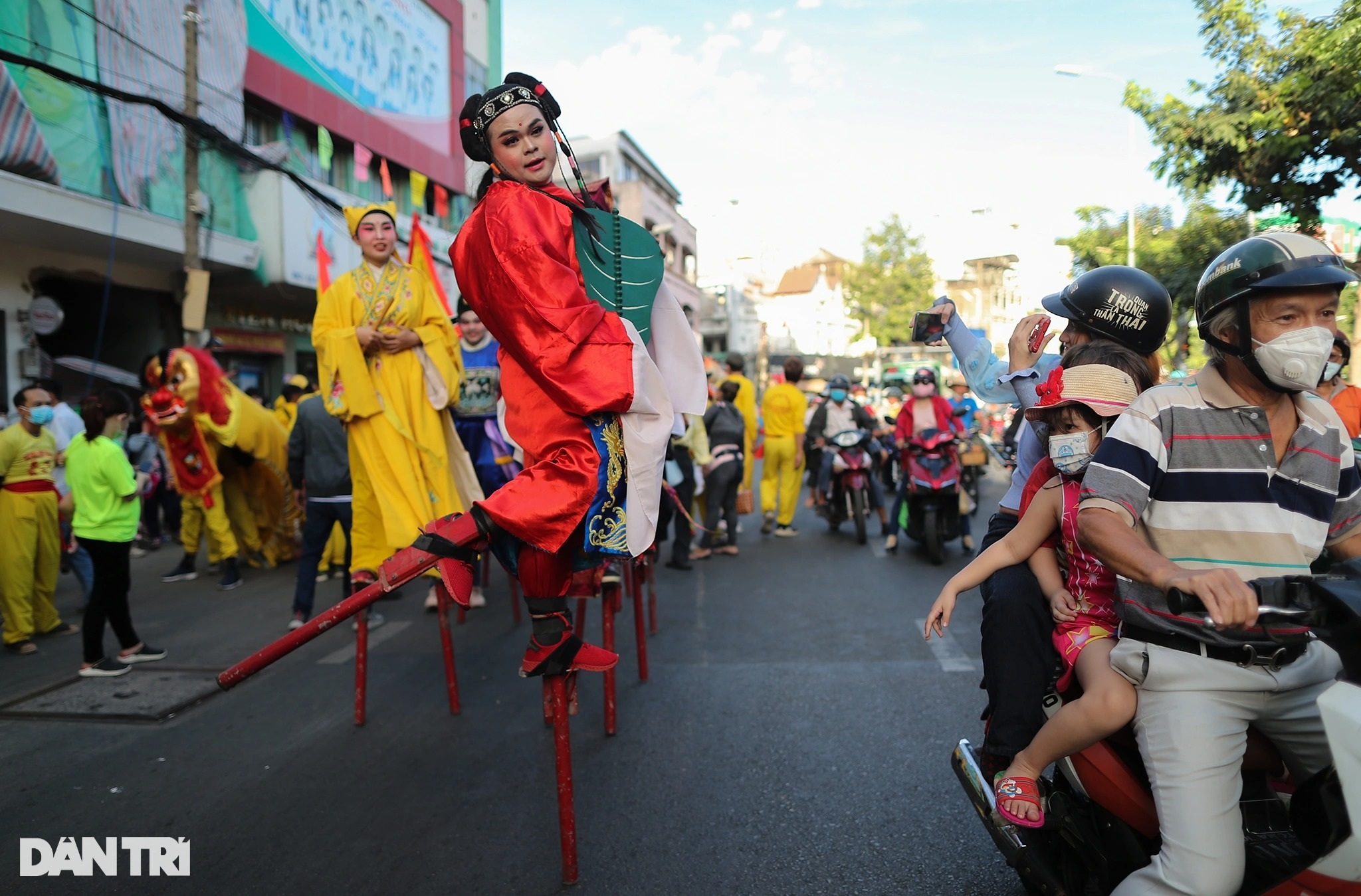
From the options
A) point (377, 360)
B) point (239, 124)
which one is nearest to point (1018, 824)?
point (377, 360)

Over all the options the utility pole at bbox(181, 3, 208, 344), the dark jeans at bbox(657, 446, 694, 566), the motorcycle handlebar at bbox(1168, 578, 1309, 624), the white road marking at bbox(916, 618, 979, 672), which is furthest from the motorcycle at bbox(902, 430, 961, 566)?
the utility pole at bbox(181, 3, 208, 344)

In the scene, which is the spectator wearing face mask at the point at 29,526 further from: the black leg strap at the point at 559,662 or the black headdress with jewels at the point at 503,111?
the black leg strap at the point at 559,662

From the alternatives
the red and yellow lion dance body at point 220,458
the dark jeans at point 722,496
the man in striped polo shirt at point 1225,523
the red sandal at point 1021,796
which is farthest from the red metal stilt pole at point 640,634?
the red and yellow lion dance body at point 220,458

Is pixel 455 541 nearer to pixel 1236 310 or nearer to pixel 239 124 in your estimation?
pixel 1236 310

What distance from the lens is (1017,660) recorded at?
7.36 ft

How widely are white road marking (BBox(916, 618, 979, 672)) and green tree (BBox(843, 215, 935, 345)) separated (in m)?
40.1

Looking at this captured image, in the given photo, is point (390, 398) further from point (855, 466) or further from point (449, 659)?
point (855, 466)

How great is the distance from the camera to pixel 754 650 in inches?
202

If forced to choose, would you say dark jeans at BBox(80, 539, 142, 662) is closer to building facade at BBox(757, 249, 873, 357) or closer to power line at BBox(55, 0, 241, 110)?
power line at BBox(55, 0, 241, 110)

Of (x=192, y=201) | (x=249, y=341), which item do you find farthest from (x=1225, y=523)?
(x=249, y=341)

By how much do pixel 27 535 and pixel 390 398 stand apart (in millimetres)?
3109

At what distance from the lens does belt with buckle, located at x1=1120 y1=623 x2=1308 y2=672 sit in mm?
1763

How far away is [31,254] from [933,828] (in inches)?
513

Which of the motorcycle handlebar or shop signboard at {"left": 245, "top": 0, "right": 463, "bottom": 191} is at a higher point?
shop signboard at {"left": 245, "top": 0, "right": 463, "bottom": 191}
